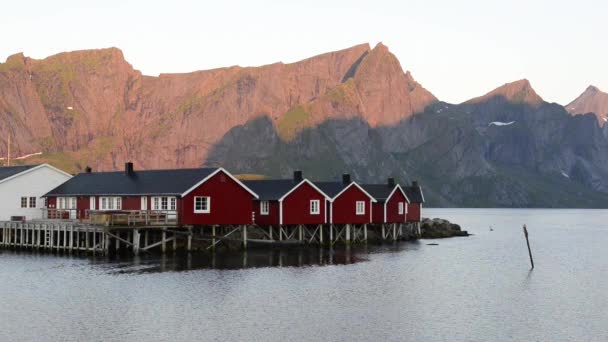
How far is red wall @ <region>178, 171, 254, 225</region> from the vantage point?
68.4 meters

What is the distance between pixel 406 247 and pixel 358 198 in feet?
25.2

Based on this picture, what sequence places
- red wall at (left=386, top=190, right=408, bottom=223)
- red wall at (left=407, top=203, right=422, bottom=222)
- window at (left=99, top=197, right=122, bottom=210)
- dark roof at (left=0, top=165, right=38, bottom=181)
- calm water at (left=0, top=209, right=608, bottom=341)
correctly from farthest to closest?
red wall at (left=407, top=203, right=422, bottom=222) < red wall at (left=386, top=190, right=408, bottom=223) < dark roof at (left=0, top=165, right=38, bottom=181) < window at (left=99, top=197, right=122, bottom=210) < calm water at (left=0, top=209, right=608, bottom=341)

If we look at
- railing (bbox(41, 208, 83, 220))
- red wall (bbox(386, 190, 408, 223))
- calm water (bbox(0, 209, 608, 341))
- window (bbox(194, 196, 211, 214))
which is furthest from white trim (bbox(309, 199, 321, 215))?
railing (bbox(41, 208, 83, 220))

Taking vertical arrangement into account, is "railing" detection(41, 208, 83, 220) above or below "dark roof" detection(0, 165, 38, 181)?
below

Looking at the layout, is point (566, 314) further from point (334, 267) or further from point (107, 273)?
point (107, 273)

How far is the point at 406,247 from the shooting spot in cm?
8869

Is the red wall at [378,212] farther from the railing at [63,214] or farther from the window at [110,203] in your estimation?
the railing at [63,214]

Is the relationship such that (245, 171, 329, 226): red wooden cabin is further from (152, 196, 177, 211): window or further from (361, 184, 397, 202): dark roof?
(152, 196, 177, 211): window

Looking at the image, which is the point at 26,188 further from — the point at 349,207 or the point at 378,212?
the point at 378,212

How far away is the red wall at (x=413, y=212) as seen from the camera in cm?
10044

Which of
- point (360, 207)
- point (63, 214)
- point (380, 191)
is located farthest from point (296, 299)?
point (380, 191)

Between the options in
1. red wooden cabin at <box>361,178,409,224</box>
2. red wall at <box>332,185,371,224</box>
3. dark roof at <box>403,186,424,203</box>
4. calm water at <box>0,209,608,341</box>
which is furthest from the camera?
dark roof at <box>403,186,424,203</box>

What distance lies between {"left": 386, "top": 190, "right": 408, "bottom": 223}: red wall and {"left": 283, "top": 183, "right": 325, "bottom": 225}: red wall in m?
13.7

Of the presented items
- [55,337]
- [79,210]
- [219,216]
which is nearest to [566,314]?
[55,337]
